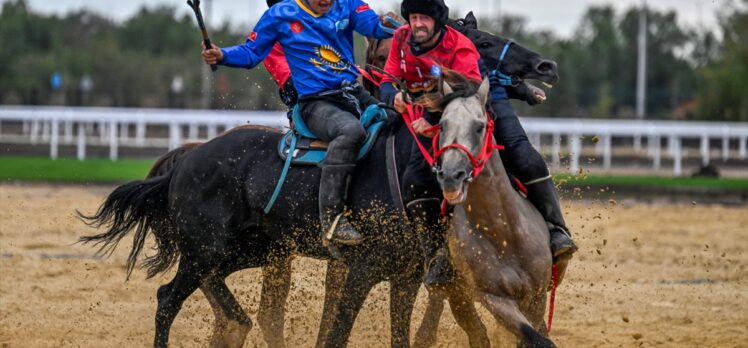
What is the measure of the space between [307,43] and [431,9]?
1.01m

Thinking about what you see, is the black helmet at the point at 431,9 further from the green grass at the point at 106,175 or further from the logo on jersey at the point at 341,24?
the green grass at the point at 106,175

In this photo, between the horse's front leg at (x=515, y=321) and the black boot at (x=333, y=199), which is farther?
the black boot at (x=333, y=199)

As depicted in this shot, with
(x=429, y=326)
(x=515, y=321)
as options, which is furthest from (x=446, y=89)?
(x=429, y=326)

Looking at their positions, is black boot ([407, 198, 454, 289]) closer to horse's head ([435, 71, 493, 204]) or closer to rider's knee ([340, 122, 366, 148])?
horse's head ([435, 71, 493, 204])

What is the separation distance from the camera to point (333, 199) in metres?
7.02

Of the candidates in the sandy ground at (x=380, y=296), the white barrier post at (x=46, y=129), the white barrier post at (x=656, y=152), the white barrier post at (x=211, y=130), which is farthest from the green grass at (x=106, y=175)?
the white barrier post at (x=46, y=129)

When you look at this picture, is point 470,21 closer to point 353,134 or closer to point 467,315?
point 353,134

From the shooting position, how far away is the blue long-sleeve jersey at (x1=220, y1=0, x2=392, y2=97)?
24.2ft

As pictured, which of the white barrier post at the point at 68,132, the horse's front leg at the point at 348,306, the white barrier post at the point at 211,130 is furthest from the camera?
the white barrier post at the point at 68,132

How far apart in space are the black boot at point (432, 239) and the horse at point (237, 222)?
0.24m

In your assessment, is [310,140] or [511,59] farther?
[310,140]

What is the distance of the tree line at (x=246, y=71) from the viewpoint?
44125 millimetres

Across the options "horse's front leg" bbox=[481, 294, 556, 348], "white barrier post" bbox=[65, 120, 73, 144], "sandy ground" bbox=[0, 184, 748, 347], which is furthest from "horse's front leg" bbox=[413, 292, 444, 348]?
"white barrier post" bbox=[65, 120, 73, 144]

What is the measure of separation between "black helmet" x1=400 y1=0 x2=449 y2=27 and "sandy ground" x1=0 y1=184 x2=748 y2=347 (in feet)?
5.53
